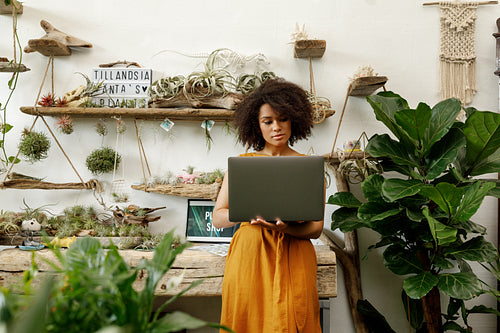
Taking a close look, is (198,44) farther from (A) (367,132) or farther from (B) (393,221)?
(B) (393,221)

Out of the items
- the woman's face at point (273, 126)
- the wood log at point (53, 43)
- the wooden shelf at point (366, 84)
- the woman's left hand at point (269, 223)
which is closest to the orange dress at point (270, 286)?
the woman's left hand at point (269, 223)

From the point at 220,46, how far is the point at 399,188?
152cm

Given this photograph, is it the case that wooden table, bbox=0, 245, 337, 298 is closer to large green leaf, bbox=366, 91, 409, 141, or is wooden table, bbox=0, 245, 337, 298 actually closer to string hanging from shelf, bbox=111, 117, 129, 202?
string hanging from shelf, bbox=111, 117, 129, 202

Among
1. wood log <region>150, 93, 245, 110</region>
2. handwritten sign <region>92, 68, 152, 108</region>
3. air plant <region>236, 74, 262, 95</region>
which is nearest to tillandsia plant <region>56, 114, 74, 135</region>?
handwritten sign <region>92, 68, 152, 108</region>

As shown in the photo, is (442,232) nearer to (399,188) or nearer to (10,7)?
(399,188)

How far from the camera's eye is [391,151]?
6.54 feet

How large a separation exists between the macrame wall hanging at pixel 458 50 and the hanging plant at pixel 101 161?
2.22 m

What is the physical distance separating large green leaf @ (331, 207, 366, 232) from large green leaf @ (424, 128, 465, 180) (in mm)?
451

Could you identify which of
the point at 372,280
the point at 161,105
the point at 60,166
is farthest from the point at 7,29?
the point at 372,280

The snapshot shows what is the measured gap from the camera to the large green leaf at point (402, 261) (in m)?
2.01

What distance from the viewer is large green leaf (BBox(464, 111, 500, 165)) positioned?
1.79 metres

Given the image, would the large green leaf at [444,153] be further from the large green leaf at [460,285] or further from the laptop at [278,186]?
the laptop at [278,186]

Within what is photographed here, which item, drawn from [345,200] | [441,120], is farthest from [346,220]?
[441,120]

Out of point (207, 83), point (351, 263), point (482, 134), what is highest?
point (207, 83)
